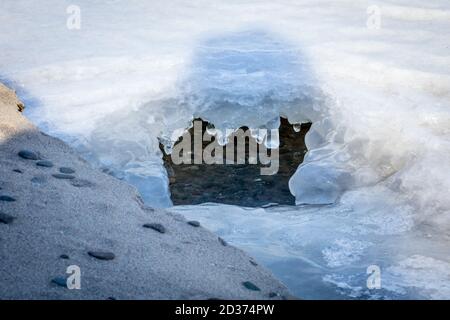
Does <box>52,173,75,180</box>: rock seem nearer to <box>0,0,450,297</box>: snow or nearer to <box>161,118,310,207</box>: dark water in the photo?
<box>0,0,450,297</box>: snow

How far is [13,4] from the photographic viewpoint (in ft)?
21.6

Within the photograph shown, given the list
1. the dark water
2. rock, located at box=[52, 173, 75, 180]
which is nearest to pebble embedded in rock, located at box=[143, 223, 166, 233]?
rock, located at box=[52, 173, 75, 180]

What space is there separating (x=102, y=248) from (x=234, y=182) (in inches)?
56.5

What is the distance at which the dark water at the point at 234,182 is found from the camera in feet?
11.7

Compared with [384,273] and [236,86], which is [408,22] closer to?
[236,86]

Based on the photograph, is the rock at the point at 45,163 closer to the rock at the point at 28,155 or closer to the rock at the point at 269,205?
the rock at the point at 28,155

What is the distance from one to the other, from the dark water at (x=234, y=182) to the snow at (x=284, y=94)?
95 millimetres

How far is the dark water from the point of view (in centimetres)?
357

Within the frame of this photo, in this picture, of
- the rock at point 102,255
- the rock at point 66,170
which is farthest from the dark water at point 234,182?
the rock at point 102,255

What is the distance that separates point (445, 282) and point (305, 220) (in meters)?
0.87

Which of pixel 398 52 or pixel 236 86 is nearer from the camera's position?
pixel 236 86

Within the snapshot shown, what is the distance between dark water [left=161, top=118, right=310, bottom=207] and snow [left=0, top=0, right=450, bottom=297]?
0.31 feet
